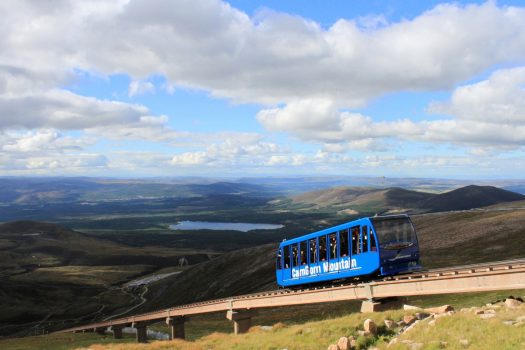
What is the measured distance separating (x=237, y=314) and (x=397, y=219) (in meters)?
18.8

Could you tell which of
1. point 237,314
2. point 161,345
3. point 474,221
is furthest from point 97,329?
point 474,221

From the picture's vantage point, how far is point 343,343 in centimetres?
2288

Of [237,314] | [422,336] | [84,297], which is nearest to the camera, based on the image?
[422,336]

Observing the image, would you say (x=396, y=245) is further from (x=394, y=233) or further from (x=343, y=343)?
(x=343, y=343)

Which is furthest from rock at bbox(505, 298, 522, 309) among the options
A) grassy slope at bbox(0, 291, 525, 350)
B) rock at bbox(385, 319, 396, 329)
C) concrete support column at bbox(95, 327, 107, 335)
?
concrete support column at bbox(95, 327, 107, 335)

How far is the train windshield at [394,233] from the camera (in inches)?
1258

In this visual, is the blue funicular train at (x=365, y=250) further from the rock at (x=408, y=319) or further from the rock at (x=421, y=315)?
the rock at (x=408, y=319)

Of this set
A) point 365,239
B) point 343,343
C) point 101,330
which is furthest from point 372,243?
point 101,330

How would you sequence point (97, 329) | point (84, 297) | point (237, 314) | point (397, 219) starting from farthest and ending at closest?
point (84, 297) < point (97, 329) < point (237, 314) < point (397, 219)

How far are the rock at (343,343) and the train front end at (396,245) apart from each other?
30.4ft

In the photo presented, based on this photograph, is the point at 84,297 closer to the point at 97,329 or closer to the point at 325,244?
the point at 97,329

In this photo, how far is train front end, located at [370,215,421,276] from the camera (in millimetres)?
31719

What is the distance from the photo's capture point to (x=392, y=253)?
32.0 m

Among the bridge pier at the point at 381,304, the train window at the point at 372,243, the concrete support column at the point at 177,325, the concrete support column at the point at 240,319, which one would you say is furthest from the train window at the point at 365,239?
the concrete support column at the point at 177,325
